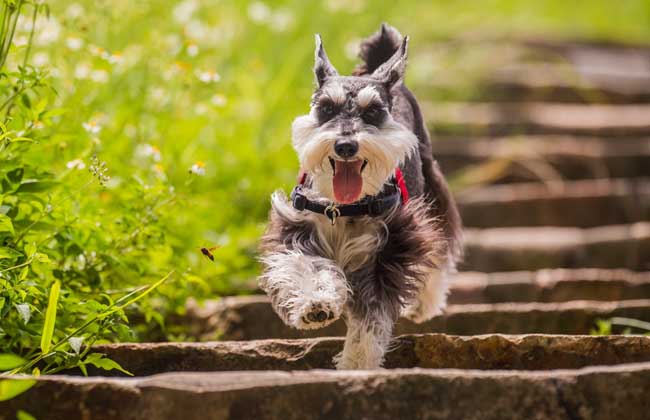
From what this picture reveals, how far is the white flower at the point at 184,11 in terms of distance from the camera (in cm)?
561

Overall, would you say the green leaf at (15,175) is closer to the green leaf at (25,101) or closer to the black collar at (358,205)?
the green leaf at (25,101)

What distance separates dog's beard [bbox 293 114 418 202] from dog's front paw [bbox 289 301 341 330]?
13.8 inches

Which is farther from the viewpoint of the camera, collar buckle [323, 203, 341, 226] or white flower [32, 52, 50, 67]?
white flower [32, 52, 50, 67]

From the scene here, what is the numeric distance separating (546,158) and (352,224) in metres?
4.88

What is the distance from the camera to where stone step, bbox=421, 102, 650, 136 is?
846 cm

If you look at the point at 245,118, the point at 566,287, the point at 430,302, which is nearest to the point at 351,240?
the point at 430,302

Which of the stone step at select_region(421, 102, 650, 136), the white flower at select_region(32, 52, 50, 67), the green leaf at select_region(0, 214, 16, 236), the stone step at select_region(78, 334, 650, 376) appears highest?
the stone step at select_region(421, 102, 650, 136)

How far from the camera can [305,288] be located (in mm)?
2955

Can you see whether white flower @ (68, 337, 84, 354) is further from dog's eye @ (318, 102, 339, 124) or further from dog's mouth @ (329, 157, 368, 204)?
dog's eye @ (318, 102, 339, 124)

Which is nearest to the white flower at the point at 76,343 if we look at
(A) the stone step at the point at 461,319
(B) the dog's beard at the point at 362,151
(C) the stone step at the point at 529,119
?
(B) the dog's beard at the point at 362,151

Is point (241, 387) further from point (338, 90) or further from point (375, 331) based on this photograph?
point (338, 90)

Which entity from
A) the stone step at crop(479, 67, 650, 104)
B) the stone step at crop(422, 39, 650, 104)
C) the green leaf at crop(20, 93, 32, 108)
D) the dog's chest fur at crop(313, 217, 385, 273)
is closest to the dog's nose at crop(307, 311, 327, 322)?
the dog's chest fur at crop(313, 217, 385, 273)

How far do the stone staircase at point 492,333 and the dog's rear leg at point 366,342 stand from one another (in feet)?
0.33

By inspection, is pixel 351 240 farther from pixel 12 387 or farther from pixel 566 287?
pixel 566 287
